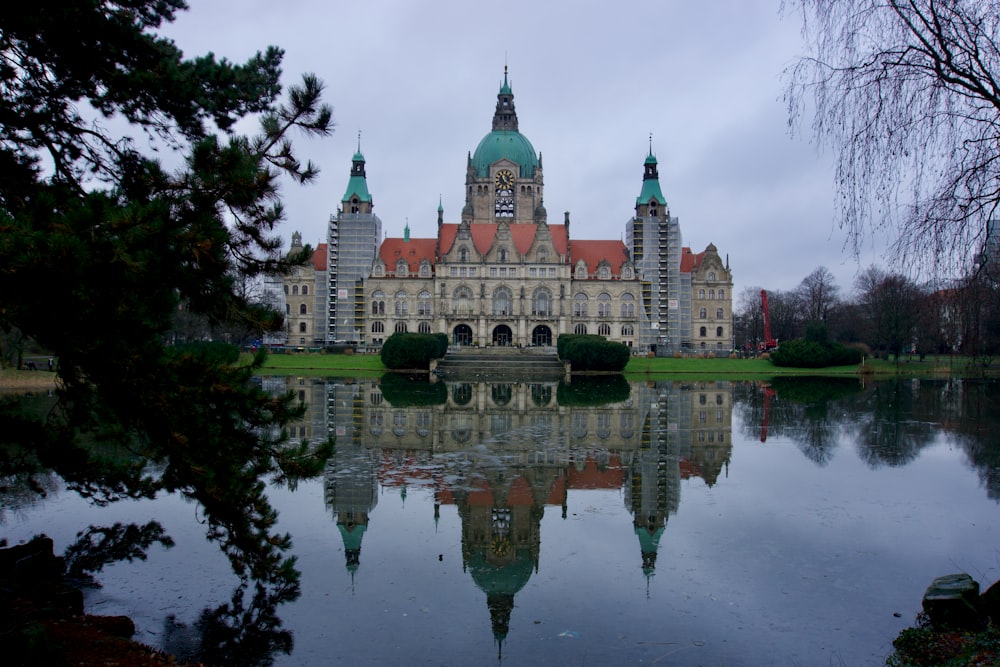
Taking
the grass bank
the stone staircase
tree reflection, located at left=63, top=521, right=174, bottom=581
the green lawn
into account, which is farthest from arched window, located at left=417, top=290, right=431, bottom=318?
tree reflection, located at left=63, top=521, right=174, bottom=581

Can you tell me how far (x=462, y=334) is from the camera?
72.0 metres

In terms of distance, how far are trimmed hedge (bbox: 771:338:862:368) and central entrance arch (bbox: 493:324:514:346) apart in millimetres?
25330

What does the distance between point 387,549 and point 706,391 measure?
29.4 metres

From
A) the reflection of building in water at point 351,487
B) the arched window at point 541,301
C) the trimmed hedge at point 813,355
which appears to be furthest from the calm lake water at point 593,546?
the arched window at point 541,301

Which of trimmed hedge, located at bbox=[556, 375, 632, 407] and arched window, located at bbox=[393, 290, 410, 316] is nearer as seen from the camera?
trimmed hedge, located at bbox=[556, 375, 632, 407]

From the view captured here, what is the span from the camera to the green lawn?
161 feet

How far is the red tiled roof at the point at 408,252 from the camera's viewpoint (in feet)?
241

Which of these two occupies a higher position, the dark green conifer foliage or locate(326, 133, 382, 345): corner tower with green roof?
locate(326, 133, 382, 345): corner tower with green roof

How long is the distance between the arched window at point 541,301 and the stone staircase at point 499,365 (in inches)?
513

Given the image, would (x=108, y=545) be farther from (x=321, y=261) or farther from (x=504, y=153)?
(x=504, y=153)

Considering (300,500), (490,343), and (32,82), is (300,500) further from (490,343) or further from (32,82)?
(490,343)

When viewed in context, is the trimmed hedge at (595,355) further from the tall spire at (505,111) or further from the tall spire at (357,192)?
the tall spire at (505,111)

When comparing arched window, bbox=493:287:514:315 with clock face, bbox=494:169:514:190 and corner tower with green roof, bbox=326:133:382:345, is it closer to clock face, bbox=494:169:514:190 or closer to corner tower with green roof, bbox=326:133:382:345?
corner tower with green roof, bbox=326:133:382:345

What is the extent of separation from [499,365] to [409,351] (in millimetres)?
6510
